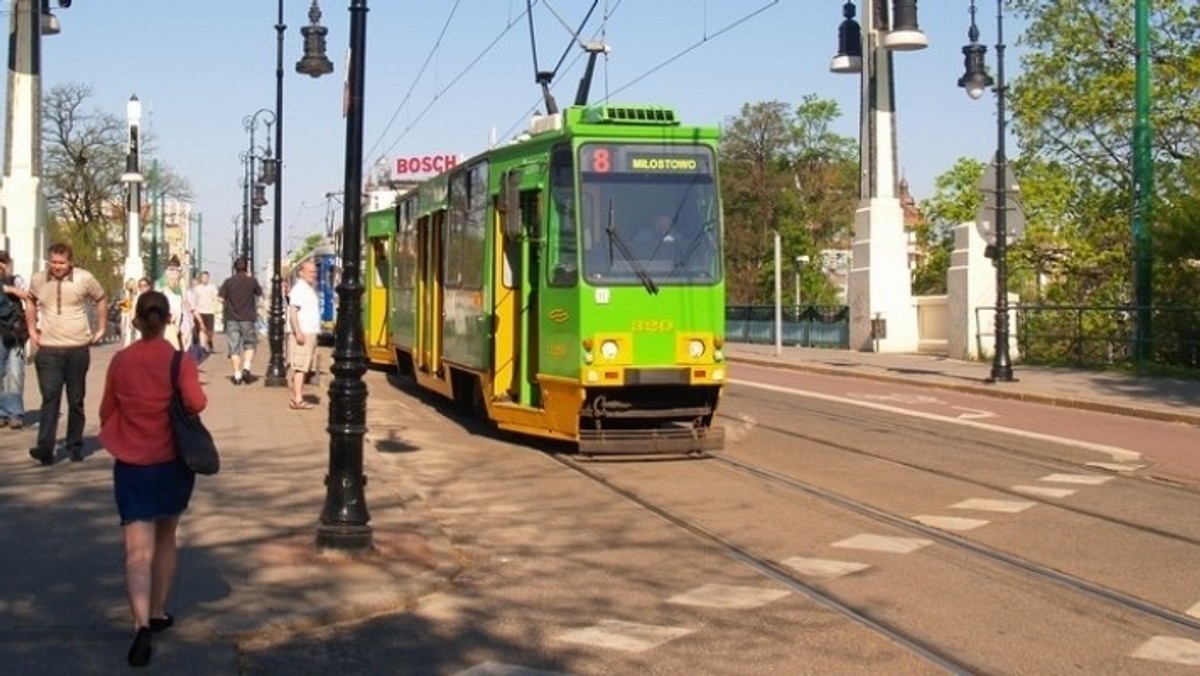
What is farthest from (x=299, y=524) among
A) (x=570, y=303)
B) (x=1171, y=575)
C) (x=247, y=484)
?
(x=1171, y=575)

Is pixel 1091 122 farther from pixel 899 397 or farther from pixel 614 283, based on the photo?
pixel 614 283

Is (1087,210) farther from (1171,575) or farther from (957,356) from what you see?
(1171,575)

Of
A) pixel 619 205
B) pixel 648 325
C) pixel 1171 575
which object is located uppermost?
pixel 619 205

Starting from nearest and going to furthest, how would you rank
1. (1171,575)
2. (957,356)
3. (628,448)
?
(1171,575) < (628,448) < (957,356)

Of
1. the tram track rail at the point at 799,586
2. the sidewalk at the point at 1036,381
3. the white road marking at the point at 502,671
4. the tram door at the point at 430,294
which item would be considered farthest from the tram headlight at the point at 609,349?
the sidewalk at the point at 1036,381

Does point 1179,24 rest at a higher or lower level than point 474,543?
higher

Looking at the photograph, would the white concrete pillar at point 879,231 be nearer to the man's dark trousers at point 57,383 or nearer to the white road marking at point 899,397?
the white road marking at point 899,397

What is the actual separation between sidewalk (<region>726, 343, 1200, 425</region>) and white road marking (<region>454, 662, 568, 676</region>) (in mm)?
15839

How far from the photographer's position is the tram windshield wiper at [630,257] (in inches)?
570

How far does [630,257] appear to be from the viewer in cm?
1460

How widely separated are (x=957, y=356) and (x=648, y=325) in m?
22.1

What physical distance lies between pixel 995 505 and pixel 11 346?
954 cm

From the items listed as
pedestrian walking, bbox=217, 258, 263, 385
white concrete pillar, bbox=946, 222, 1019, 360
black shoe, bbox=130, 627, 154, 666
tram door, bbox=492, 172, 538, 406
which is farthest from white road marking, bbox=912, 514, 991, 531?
white concrete pillar, bbox=946, 222, 1019, 360

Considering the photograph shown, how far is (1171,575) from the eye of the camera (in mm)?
9227
